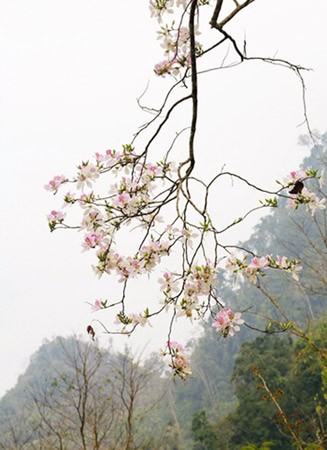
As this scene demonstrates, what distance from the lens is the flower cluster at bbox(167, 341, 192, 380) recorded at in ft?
4.94

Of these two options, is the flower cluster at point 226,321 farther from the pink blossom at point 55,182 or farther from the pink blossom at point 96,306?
the pink blossom at point 55,182

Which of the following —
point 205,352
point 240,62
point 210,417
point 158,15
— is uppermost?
point 205,352

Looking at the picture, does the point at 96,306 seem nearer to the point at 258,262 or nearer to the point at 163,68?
the point at 258,262

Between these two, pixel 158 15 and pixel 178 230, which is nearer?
pixel 178 230

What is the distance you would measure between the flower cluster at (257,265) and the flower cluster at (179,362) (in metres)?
0.37

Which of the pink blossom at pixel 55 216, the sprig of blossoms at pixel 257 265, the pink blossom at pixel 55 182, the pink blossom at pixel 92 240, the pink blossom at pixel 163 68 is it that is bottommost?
the sprig of blossoms at pixel 257 265

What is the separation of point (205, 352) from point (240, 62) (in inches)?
982

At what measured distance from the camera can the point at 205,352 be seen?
24.8 m

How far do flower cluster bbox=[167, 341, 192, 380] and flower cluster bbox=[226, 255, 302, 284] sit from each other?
37 centimetres

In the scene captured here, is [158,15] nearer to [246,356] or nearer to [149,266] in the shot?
[149,266]

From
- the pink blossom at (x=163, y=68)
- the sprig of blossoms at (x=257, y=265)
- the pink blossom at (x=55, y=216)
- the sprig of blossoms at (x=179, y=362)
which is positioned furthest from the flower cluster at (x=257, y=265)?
the pink blossom at (x=163, y=68)

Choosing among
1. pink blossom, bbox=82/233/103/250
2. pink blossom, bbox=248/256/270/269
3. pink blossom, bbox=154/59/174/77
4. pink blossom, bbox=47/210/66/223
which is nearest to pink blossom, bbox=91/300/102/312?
pink blossom, bbox=82/233/103/250

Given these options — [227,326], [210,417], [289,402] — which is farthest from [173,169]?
[210,417]

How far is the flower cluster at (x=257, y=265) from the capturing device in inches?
56.1
